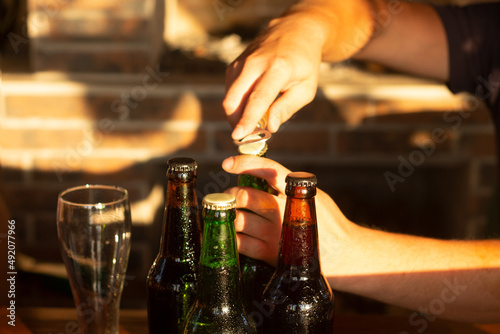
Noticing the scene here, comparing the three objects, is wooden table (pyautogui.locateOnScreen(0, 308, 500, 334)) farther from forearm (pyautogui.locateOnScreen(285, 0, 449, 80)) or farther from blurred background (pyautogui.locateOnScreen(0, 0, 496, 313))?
blurred background (pyautogui.locateOnScreen(0, 0, 496, 313))

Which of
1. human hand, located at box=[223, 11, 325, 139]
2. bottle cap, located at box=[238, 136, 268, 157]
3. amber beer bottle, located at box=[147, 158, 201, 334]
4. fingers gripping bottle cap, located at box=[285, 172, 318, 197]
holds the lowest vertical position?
amber beer bottle, located at box=[147, 158, 201, 334]

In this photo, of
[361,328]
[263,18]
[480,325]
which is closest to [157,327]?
[361,328]

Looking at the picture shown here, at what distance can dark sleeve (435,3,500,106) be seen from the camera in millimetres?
1181

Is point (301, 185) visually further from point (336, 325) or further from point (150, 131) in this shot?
point (150, 131)

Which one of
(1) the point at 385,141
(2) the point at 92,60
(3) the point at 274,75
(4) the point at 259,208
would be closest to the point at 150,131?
(2) the point at 92,60

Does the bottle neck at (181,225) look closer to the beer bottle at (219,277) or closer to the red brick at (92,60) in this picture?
the beer bottle at (219,277)

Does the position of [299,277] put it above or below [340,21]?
below

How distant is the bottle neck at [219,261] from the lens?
1.74 ft

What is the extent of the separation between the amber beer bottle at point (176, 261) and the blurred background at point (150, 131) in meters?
0.78

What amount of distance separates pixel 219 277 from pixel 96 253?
11 cm

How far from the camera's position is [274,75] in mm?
726

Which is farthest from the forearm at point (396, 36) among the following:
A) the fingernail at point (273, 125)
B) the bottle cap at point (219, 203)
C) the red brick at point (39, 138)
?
the red brick at point (39, 138)

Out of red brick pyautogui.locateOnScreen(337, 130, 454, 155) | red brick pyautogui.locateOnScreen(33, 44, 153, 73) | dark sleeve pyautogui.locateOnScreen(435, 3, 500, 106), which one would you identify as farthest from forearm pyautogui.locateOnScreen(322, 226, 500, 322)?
red brick pyautogui.locateOnScreen(33, 44, 153, 73)

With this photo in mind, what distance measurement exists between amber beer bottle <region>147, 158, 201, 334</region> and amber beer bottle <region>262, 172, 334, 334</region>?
0.09 m
